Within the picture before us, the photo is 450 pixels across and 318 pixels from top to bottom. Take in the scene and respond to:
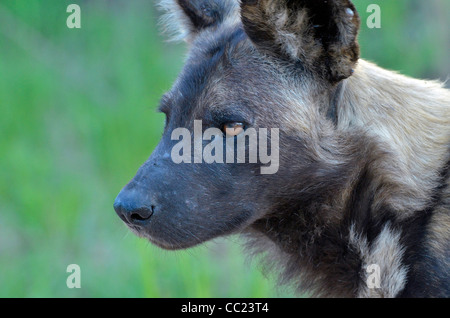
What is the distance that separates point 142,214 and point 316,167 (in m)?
0.88

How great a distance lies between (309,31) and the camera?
3.29m

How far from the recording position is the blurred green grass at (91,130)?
570cm

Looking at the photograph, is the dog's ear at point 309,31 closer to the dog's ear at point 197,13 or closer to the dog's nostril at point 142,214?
the dog's ear at point 197,13

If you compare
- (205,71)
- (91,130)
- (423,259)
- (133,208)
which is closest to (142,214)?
(133,208)

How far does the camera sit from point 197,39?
12.7 feet

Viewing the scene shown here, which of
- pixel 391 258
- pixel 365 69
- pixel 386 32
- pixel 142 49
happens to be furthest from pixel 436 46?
pixel 391 258

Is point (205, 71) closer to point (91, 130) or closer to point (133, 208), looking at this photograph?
point (133, 208)

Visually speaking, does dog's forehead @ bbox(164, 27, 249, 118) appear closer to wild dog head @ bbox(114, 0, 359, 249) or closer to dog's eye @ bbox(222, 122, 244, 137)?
wild dog head @ bbox(114, 0, 359, 249)

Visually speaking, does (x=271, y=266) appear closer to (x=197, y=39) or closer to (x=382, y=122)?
(x=382, y=122)

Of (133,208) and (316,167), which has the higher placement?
(316,167)

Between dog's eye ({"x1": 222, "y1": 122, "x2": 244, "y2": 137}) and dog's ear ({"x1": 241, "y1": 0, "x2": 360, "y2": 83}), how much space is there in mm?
446

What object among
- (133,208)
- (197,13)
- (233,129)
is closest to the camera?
(133,208)

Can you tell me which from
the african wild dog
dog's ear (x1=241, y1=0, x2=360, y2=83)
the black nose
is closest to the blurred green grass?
the african wild dog

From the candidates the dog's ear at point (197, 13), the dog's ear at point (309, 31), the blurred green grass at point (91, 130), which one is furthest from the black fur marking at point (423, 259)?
the blurred green grass at point (91, 130)
